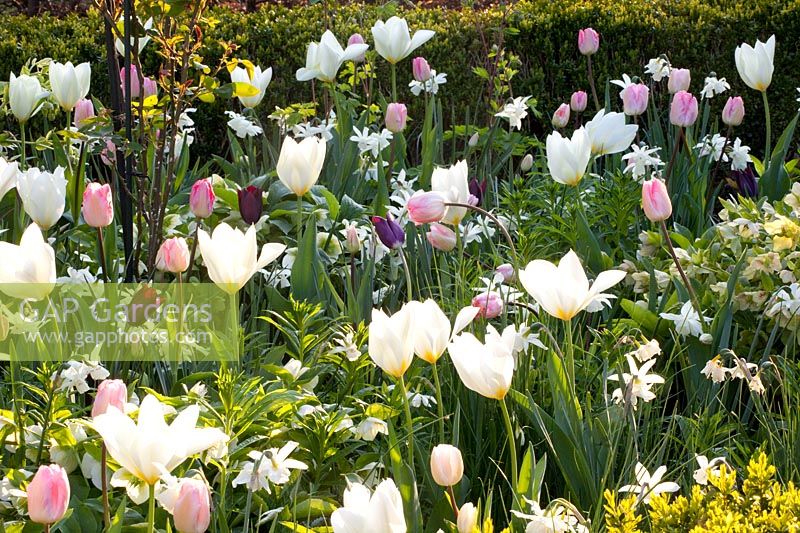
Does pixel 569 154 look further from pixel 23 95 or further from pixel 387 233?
pixel 23 95

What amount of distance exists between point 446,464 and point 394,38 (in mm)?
2607

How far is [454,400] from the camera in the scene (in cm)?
233

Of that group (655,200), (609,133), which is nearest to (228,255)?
(655,200)

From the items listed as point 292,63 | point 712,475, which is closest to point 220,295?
point 712,475

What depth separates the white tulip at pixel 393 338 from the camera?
163 cm

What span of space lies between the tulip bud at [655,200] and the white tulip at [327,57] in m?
1.61

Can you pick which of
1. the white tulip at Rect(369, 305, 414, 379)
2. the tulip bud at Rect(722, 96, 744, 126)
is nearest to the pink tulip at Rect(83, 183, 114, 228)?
the white tulip at Rect(369, 305, 414, 379)

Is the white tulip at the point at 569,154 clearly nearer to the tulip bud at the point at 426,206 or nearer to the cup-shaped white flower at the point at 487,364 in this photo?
the tulip bud at the point at 426,206

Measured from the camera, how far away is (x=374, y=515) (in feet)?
4.33

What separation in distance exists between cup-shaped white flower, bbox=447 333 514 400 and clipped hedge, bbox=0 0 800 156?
12.6ft

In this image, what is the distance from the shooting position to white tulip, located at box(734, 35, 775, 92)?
3545 millimetres

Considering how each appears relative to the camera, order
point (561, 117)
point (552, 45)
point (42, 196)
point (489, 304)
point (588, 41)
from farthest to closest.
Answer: point (552, 45) → point (588, 41) → point (561, 117) → point (42, 196) → point (489, 304)

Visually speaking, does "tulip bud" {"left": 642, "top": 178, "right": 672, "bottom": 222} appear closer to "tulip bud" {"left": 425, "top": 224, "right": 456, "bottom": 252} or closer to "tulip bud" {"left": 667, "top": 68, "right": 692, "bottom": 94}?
"tulip bud" {"left": 425, "top": 224, "right": 456, "bottom": 252}

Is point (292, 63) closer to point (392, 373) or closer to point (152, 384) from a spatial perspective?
point (152, 384)
